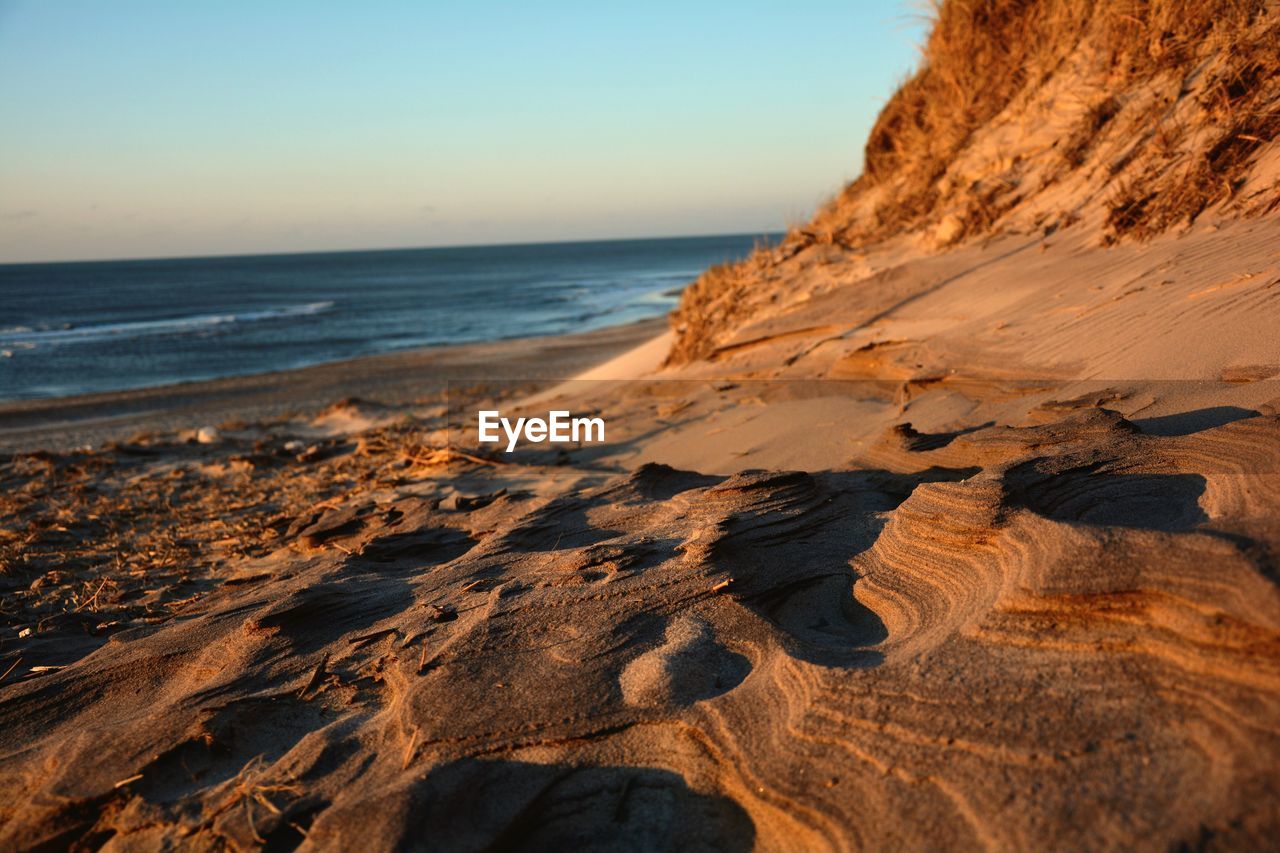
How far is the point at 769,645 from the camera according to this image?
2.40m

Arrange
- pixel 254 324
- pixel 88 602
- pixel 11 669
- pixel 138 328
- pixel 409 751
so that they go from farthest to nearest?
pixel 138 328
pixel 254 324
pixel 88 602
pixel 11 669
pixel 409 751

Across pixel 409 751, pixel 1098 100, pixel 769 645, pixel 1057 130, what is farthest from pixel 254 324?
pixel 769 645

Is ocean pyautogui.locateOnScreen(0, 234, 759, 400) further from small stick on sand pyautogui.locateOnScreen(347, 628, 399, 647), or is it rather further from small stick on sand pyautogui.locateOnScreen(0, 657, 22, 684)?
small stick on sand pyautogui.locateOnScreen(0, 657, 22, 684)

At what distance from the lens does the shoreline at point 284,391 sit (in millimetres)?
11570

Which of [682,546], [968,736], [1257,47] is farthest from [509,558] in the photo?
[1257,47]

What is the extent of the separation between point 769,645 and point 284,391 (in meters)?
13.1

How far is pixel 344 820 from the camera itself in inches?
75.3

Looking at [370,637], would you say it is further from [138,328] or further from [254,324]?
[138,328]

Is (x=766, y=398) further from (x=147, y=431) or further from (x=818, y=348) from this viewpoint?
(x=147, y=431)

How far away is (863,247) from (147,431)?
8.60m

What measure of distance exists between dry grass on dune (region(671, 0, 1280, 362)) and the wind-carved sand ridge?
0.91 metres

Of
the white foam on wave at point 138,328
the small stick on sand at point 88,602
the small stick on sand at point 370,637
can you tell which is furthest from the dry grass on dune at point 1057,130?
the white foam on wave at point 138,328

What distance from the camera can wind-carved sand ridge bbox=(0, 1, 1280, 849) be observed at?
1.77 metres

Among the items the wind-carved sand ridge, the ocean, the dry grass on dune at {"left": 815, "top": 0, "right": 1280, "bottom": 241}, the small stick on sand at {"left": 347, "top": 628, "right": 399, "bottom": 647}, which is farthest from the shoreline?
the small stick on sand at {"left": 347, "top": 628, "right": 399, "bottom": 647}
